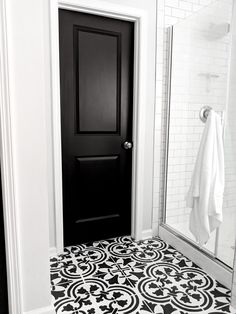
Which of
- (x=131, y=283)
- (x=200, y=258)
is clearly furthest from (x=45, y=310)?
(x=200, y=258)

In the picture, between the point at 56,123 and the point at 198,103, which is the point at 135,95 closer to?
the point at 198,103

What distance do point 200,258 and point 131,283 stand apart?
600mm


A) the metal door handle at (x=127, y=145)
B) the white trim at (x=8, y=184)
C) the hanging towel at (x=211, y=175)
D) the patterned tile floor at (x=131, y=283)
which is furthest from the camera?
the metal door handle at (x=127, y=145)

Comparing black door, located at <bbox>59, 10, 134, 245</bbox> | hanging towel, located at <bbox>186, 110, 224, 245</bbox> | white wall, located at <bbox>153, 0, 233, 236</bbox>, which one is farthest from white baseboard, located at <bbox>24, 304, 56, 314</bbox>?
white wall, located at <bbox>153, 0, 233, 236</bbox>

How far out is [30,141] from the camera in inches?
51.3

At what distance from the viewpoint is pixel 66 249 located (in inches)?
88.5

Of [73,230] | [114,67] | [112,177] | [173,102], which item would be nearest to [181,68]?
[173,102]

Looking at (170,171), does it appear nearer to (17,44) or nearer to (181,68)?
(181,68)

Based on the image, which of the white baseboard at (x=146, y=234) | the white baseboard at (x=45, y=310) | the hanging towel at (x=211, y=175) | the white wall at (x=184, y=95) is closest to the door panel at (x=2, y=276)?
the white baseboard at (x=45, y=310)

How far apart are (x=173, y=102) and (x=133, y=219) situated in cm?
118

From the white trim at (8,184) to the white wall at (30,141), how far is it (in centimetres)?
3

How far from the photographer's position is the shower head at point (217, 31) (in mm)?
1897

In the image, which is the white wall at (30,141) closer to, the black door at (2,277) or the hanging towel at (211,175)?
the black door at (2,277)

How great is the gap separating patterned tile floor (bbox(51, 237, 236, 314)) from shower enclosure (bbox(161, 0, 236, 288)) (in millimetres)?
212
